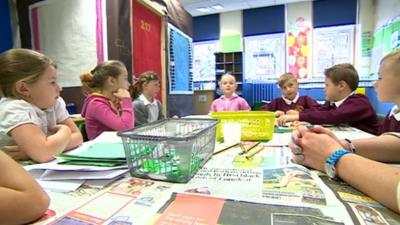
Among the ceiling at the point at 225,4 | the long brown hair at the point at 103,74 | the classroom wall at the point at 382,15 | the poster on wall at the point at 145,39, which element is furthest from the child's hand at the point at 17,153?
the ceiling at the point at 225,4

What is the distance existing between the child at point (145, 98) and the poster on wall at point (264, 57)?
399 centimetres

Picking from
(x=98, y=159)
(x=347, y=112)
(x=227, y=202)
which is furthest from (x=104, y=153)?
(x=347, y=112)

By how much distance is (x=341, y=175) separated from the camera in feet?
1.79

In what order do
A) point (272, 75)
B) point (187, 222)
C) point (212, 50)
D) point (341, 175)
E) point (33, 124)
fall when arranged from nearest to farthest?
point (187, 222)
point (341, 175)
point (33, 124)
point (272, 75)
point (212, 50)

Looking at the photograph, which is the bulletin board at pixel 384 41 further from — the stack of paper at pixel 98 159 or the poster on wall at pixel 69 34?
the stack of paper at pixel 98 159

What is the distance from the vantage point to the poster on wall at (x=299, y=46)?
559 centimetres

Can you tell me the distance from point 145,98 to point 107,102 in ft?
2.87

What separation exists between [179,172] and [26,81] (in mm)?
686

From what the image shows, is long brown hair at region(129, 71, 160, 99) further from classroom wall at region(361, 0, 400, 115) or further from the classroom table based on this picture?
classroom wall at region(361, 0, 400, 115)

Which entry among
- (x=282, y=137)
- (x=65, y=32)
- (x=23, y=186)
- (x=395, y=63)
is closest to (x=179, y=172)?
(x=23, y=186)

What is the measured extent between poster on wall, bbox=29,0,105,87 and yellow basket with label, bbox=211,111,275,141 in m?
1.59

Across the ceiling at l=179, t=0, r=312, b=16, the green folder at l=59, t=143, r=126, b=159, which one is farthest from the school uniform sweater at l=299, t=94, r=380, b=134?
the ceiling at l=179, t=0, r=312, b=16

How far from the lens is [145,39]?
9.30 ft

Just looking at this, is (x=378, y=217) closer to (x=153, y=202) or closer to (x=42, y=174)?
(x=153, y=202)
